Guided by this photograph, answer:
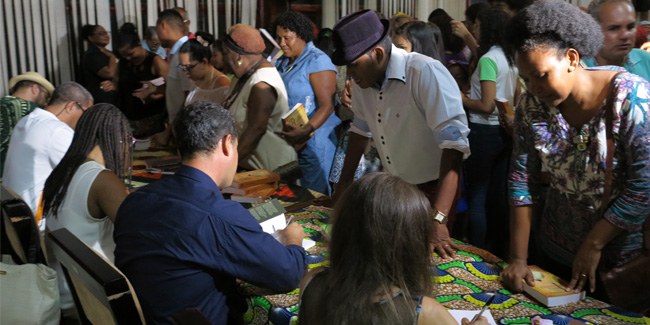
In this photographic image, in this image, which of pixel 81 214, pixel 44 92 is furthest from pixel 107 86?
pixel 81 214

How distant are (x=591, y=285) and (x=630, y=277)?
105 millimetres

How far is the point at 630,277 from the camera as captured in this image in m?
1.71

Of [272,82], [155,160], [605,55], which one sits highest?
[605,55]

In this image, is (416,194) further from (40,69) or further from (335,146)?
(40,69)

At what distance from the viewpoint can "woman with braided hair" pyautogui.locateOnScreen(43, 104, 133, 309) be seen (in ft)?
7.03

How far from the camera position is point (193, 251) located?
1669mm

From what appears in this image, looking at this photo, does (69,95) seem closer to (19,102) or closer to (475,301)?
(19,102)

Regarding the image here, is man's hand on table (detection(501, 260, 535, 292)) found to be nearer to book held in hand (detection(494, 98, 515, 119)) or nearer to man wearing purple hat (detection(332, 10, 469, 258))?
man wearing purple hat (detection(332, 10, 469, 258))

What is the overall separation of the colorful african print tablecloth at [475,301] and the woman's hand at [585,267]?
5 centimetres

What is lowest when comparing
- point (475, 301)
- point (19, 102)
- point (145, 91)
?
point (475, 301)

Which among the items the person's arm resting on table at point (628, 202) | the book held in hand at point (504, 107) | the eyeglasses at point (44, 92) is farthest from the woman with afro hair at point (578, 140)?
the eyeglasses at point (44, 92)

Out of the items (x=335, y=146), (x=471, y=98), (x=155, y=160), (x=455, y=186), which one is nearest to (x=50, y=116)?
(x=155, y=160)

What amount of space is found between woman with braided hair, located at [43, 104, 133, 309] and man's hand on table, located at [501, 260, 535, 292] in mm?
1247

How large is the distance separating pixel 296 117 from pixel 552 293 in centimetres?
203
